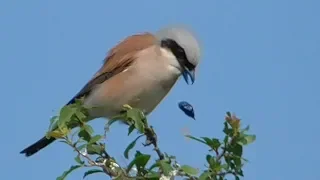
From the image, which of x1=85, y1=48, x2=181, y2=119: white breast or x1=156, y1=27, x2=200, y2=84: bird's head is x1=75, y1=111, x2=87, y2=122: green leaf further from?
x1=85, y1=48, x2=181, y2=119: white breast

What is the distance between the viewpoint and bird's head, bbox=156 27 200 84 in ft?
13.8

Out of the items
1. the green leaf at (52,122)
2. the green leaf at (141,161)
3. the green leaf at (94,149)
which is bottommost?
the green leaf at (141,161)

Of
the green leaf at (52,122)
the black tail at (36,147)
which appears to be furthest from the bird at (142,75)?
the green leaf at (52,122)

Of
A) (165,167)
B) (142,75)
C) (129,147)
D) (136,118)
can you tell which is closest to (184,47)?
(142,75)

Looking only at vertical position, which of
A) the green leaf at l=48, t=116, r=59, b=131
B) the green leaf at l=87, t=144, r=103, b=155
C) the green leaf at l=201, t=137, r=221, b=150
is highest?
the green leaf at l=48, t=116, r=59, b=131

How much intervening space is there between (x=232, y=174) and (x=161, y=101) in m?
2.13

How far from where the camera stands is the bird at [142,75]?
4.37 meters

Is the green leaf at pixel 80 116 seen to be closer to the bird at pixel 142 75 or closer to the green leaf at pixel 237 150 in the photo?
the green leaf at pixel 237 150

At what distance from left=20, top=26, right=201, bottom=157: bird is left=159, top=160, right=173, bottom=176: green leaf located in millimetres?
1782

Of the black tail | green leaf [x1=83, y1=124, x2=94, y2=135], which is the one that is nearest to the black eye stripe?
the black tail

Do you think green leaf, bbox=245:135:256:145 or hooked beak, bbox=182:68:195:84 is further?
hooked beak, bbox=182:68:195:84

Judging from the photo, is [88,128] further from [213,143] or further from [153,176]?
[213,143]

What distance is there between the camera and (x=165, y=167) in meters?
2.44

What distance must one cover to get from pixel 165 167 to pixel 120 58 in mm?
2397
